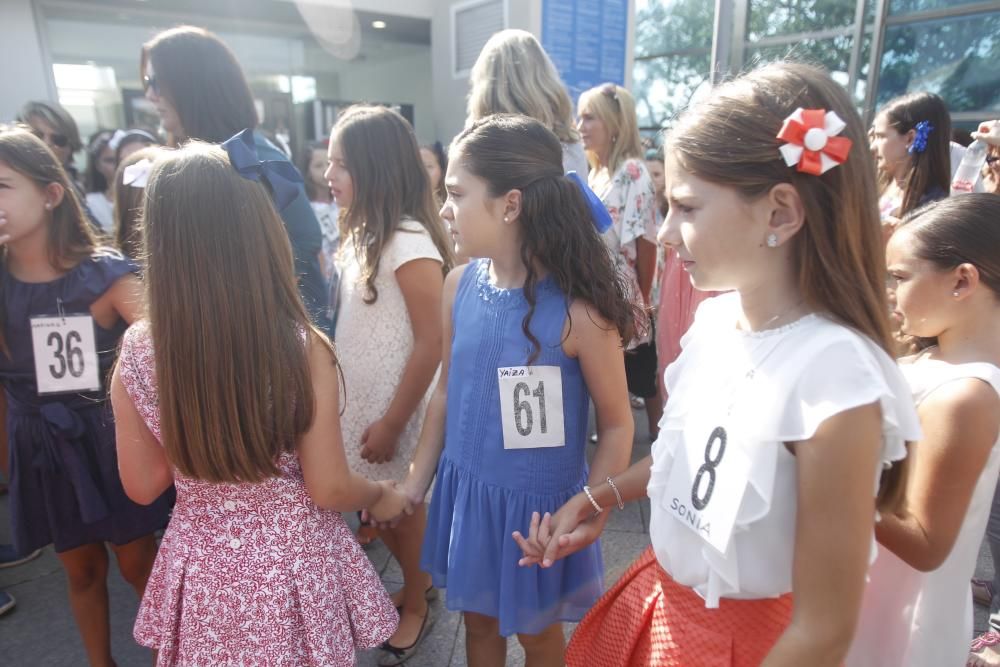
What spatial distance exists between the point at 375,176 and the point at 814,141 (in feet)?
5.07

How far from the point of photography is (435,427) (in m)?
1.77

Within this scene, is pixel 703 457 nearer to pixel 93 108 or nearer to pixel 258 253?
pixel 258 253

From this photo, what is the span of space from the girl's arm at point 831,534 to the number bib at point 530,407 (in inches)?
26.9

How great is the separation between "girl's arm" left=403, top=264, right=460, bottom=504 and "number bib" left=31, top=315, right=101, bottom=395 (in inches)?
41.1

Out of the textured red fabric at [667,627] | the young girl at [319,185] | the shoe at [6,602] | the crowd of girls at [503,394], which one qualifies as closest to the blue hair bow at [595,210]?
the crowd of girls at [503,394]

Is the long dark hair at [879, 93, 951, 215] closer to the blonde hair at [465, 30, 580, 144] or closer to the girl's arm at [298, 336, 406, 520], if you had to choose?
the blonde hair at [465, 30, 580, 144]

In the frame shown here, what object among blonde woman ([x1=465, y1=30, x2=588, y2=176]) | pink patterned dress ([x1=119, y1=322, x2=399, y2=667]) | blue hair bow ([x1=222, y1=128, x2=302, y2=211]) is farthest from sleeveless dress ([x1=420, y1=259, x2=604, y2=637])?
blonde woman ([x1=465, y1=30, x2=588, y2=176])

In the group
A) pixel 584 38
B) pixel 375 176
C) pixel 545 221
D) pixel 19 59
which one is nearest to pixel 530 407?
pixel 545 221

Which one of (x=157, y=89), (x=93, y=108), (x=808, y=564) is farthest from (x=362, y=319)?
(x=93, y=108)

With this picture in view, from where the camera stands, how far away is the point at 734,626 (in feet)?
3.35

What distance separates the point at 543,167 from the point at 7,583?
9.72 ft

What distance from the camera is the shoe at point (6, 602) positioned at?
2.50m

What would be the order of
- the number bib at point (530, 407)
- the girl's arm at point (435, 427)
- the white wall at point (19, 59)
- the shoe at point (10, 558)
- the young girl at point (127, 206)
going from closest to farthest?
the number bib at point (530, 407)
the girl's arm at point (435, 427)
the young girl at point (127, 206)
the shoe at point (10, 558)
the white wall at point (19, 59)

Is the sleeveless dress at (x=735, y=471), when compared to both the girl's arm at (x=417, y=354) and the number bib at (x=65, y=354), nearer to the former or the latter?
the girl's arm at (x=417, y=354)
